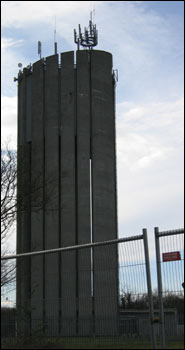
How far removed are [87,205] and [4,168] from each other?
9.18 m

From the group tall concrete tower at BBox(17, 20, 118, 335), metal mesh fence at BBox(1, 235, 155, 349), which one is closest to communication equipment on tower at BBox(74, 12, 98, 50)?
tall concrete tower at BBox(17, 20, 118, 335)

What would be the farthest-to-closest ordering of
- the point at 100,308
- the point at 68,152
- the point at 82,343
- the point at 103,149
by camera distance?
1. the point at 103,149
2. the point at 68,152
3. the point at 100,308
4. the point at 82,343

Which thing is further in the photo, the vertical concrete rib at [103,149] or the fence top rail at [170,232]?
the vertical concrete rib at [103,149]

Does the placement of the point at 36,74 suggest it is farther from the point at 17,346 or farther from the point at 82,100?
the point at 17,346

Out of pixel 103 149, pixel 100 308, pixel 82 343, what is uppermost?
pixel 103 149

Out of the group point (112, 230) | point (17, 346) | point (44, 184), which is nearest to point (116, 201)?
point (112, 230)

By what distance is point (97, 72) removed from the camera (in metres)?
42.8

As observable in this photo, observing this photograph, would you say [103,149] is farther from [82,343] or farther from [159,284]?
[159,284]

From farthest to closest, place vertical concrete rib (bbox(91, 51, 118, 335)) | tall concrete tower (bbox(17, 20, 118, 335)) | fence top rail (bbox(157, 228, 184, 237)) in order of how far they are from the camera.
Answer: vertical concrete rib (bbox(91, 51, 118, 335))
tall concrete tower (bbox(17, 20, 118, 335))
fence top rail (bbox(157, 228, 184, 237))

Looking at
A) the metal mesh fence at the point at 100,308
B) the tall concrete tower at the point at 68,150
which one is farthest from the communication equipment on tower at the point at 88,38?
the metal mesh fence at the point at 100,308

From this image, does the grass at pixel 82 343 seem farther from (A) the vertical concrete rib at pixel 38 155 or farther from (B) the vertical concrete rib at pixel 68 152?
(B) the vertical concrete rib at pixel 68 152

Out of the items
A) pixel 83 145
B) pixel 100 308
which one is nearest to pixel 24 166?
pixel 83 145

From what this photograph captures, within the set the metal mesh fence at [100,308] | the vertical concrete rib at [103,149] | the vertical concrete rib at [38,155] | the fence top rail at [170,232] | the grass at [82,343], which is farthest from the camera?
the vertical concrete rib at [103,149]

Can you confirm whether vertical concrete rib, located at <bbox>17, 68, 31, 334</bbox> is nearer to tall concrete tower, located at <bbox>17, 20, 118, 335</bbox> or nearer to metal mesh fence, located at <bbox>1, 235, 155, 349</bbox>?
tall concrete tower, located at <bbox>17, 20, 118, 335</bbox>
